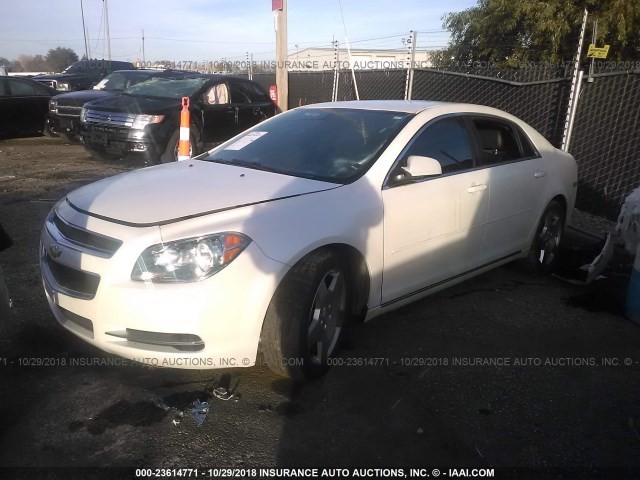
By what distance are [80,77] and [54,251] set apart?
14.2 meters

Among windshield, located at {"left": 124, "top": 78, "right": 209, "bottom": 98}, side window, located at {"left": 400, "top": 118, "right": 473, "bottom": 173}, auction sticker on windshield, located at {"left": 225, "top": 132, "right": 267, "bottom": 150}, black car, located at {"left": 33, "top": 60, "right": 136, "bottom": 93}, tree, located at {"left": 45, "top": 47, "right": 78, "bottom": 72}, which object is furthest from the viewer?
tree, located at {"left": 45, "top": 47, "right": 78, "bottom": 72}

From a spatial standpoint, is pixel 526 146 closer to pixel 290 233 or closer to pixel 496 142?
pixel 496 142

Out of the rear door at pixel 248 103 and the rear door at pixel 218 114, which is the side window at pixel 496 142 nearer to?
the rear door at pixel 218 114

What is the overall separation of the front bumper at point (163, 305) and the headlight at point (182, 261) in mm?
34

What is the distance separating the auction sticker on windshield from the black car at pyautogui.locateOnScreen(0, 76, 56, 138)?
848 cm

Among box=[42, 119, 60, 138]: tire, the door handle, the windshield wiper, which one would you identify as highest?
the windshield wiper

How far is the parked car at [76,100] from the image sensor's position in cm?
995

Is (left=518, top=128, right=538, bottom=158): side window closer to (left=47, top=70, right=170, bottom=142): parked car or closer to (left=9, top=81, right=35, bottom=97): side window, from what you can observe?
(left=47, top=70, right=170, bottom=142): parked car

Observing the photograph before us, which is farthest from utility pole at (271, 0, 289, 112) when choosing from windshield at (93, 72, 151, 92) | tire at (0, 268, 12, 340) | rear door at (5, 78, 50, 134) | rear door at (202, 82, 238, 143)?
tire at (0, 268, 12, 340)

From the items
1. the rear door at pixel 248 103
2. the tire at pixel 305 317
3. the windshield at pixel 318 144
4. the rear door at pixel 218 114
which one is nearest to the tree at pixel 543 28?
the rear door at pixel 248 103

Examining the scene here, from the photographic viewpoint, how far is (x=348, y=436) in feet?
8.92

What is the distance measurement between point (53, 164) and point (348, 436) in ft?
27.1

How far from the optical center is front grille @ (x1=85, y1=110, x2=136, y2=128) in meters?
8.22

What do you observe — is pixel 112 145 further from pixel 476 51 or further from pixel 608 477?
pixel 476 51
